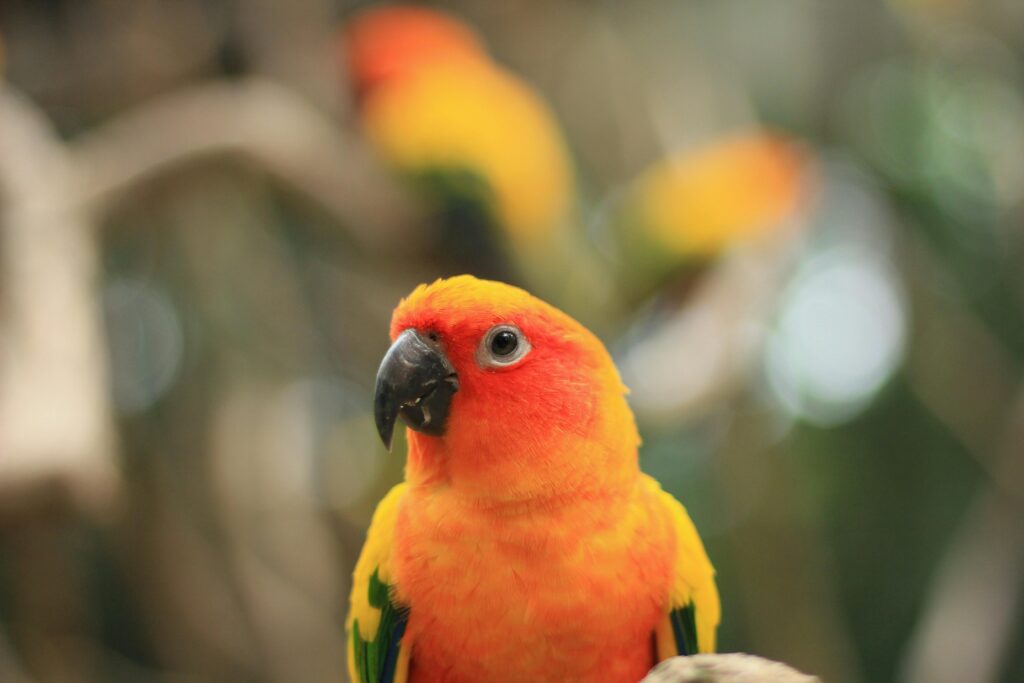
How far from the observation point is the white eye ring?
132 cm

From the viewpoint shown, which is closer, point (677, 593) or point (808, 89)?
point (677, 593)

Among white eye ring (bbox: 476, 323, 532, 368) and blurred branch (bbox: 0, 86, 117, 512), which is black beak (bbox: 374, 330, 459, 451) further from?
blurred branch (bbox: 0, 86, 117, 512)

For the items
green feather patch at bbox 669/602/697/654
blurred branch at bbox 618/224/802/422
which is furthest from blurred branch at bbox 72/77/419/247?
green feather patch at bbox 669/602/697/654

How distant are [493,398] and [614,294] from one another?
278 cm

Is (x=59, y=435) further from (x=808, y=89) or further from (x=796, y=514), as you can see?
(x=808, y=89)

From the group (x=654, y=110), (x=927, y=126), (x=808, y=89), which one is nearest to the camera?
(x=654, y=110)

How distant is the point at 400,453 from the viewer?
3.41m

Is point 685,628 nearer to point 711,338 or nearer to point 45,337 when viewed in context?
point 45,337

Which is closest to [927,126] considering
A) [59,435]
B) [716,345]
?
[716,345]

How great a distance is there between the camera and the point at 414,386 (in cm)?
128

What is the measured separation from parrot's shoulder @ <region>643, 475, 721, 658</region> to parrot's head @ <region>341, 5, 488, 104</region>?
9.73 feet

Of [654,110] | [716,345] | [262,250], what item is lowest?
[716,345]

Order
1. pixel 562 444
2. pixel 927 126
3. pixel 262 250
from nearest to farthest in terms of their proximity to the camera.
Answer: pixel 562 444 → pixel 262 250 → pixel 927 126

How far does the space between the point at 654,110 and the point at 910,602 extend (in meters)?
2.57
